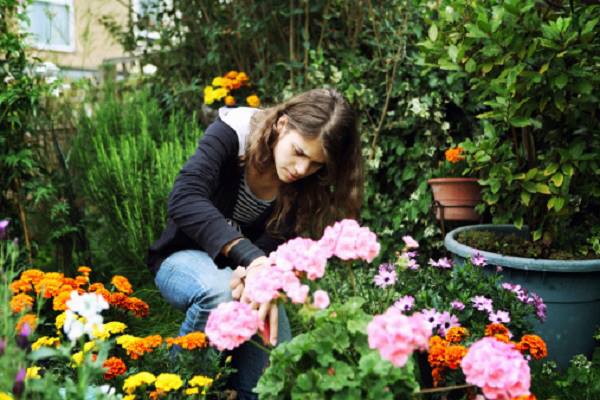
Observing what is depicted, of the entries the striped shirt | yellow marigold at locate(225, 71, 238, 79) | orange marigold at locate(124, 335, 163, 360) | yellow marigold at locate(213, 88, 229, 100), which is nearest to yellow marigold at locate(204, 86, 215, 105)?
yellow marigold at locate(213, 88, 229, 100)

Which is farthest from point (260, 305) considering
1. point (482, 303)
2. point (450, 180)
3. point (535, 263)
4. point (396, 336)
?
point (450, 180)

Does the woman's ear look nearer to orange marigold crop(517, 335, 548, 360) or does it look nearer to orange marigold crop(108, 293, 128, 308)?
orange marigold crop(108, 293, 128, 308)

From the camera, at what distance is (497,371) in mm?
985

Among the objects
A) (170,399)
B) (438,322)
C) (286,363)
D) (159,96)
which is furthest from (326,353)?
(159,96)

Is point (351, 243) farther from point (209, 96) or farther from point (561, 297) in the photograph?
point (209, 96)

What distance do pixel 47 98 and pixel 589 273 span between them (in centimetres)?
296

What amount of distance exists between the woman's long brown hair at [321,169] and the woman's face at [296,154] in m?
0.02

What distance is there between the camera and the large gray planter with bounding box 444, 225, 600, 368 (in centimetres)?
229

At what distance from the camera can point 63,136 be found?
351cm

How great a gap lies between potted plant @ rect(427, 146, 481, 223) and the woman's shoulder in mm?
1167

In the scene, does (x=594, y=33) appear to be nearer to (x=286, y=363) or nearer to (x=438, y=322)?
(x=438, y=322)

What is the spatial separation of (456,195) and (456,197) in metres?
0.01

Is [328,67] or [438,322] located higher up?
[328,67]

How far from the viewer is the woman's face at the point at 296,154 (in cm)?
190
